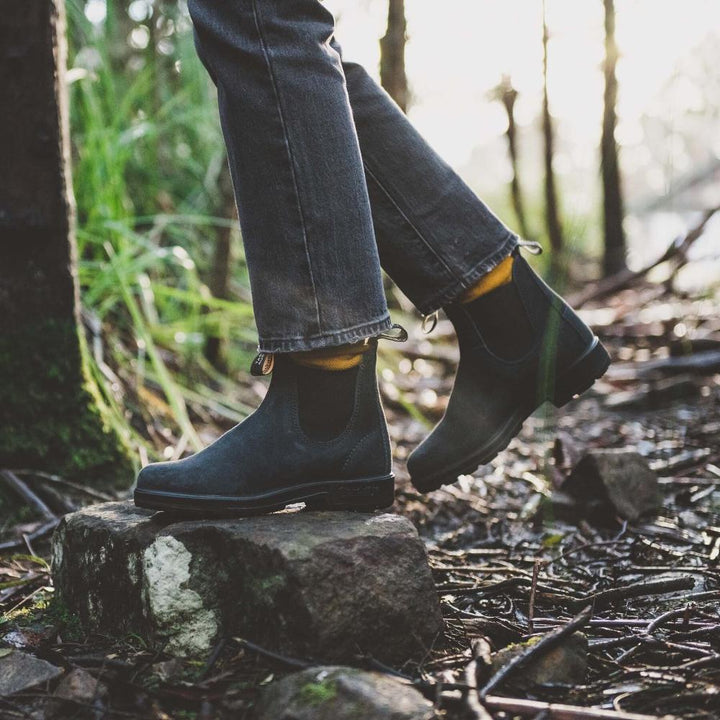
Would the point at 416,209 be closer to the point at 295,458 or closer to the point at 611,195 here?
the point at 295,458

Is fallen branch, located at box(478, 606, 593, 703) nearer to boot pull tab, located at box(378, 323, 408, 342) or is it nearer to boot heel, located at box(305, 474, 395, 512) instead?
boot heel, located at box(305, 474, 395, 512)

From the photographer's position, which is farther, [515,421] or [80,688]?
[515,421]

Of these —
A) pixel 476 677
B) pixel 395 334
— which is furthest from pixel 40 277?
pixel 476 677

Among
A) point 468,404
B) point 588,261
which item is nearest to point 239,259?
point 468,404

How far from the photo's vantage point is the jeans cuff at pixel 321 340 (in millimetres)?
1061

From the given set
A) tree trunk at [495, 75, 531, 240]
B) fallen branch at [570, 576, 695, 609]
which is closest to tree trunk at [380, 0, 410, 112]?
fallen branch at [570, 576, 695, 609]

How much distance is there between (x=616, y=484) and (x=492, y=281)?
555 mm

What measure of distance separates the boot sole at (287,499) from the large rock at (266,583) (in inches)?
0.9

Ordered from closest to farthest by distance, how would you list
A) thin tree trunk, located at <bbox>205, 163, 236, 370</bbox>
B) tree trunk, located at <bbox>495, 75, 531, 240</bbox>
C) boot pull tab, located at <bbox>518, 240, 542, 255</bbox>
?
1. boot pull tab, located at <bbox>518, 240, 542, 255</bbox>
2. thin tree trunk, located at <bbox>205, 163, 236, 370</bbox>
3. tree trunk, located at <bbox>495, 75, 531, 240</bbox>

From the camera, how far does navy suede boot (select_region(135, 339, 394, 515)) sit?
1087mm

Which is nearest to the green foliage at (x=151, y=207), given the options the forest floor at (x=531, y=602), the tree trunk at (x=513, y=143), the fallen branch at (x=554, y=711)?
the forest floor at (x=531, y=602)

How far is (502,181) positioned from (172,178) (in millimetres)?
8518

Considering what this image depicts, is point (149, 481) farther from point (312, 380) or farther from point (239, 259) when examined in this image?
point (239, 259)

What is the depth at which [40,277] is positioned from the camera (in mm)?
1655
